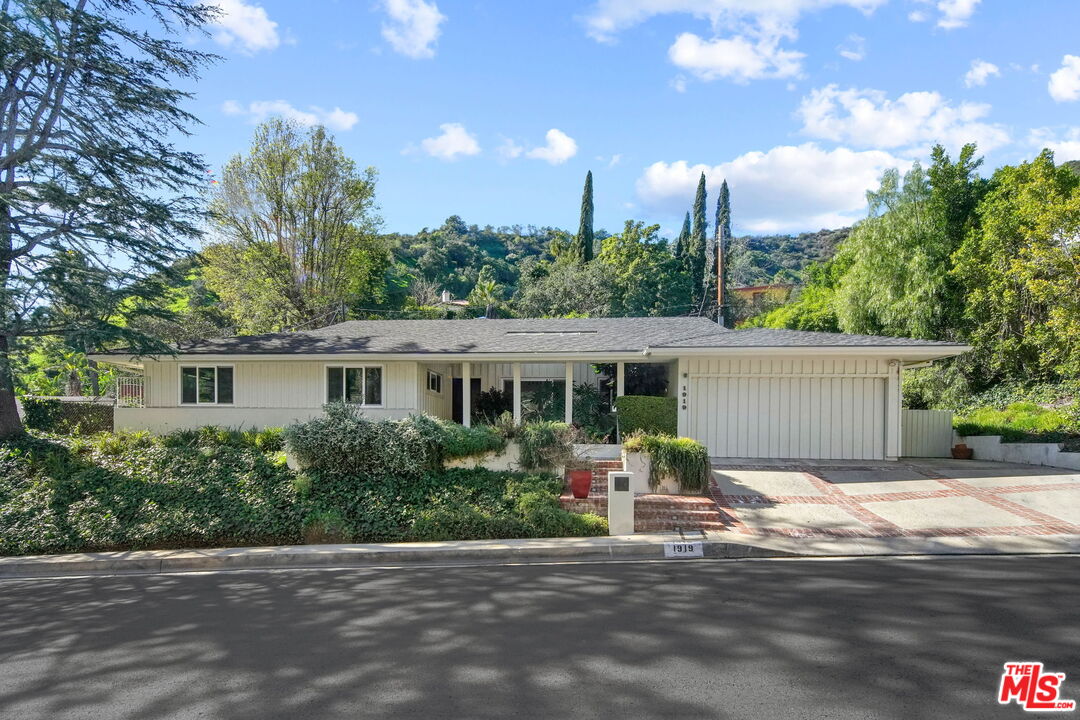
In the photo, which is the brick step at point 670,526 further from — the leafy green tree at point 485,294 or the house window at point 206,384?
the leafy green tree at point 485,294

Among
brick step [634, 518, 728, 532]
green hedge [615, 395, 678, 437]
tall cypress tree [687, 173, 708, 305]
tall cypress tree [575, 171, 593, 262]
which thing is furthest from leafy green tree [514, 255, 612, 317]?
brick step [634, 518, 728, 532]

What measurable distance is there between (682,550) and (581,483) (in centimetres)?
275

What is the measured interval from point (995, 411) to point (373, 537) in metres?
18.9

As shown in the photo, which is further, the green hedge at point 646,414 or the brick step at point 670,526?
the green hedge at point 646,414

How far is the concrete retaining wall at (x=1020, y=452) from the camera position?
14.0 m

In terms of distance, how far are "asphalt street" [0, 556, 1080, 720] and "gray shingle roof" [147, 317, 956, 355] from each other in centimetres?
831

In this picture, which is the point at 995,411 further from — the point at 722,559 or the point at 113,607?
the point at 113,607

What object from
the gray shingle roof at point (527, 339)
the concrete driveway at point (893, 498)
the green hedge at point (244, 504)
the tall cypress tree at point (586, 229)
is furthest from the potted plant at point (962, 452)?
the tall cypress tree at point (586, 229)

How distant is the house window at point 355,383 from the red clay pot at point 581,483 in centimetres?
879

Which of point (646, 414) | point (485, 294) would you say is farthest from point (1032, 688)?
point (485, 294)

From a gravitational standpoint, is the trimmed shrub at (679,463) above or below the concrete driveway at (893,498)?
above

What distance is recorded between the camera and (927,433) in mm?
17438

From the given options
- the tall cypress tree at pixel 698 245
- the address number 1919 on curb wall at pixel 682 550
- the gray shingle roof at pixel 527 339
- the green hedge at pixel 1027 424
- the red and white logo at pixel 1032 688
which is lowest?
the address number 1919 on curb wall at pixel 682 550

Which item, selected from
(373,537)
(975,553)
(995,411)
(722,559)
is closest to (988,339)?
(995,411)
